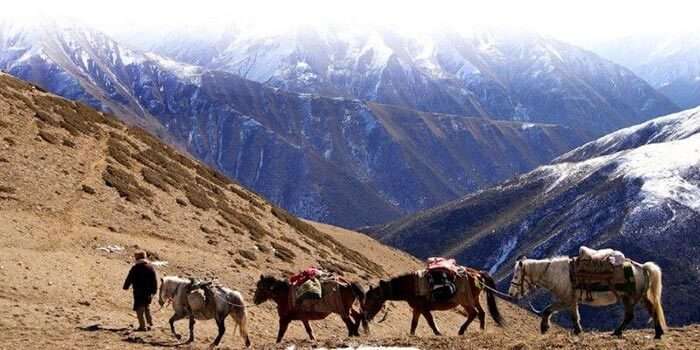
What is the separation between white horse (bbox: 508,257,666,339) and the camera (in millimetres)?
19219

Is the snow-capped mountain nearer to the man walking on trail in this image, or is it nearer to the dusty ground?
the dusty ground

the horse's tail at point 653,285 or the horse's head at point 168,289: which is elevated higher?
the horse's tail at point 653,285

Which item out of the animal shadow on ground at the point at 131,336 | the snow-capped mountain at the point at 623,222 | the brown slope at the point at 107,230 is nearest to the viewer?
the animal shadow on ground at the point at 131,336

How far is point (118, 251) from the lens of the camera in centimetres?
3409

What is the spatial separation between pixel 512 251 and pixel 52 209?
5765 inches

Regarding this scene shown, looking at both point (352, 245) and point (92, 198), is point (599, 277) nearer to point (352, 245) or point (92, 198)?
point (92, 198)

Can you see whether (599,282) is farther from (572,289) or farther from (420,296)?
(420,296)

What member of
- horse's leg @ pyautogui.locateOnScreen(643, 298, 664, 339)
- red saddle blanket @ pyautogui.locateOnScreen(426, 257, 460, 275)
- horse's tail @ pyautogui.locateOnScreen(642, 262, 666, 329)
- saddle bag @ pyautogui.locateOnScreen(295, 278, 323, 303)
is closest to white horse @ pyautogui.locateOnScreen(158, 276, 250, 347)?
saddle bag @ pyautogui.locateOnScreen(295, 278, 323, 303)

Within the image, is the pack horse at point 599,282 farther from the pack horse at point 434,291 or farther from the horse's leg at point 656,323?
the pack horse at point 434,291

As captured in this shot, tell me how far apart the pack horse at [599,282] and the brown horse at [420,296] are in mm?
3032

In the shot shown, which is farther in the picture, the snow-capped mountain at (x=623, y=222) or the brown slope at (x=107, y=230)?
the snow-capped mountain at (x=623, y=222)

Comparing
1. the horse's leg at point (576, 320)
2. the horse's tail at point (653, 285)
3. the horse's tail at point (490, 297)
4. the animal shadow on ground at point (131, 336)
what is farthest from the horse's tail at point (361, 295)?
the horse's tail at point (653, 285)

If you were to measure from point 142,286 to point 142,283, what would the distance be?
0.13 meters

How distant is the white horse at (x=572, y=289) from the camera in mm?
19219
